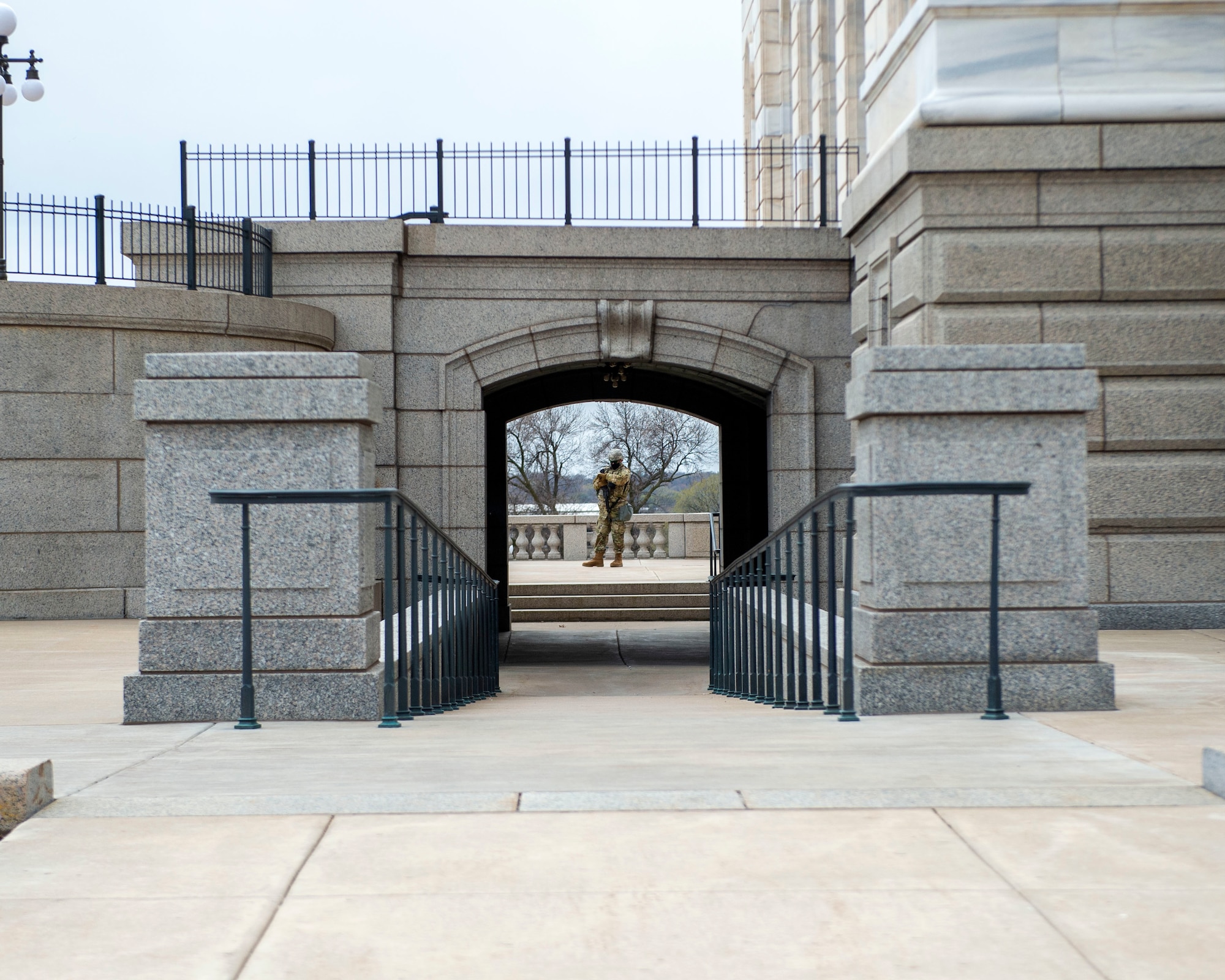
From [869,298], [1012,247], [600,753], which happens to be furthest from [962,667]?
[869,298]

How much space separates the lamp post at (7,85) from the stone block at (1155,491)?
10.1 m

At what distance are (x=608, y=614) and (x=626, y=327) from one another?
18.0 ft

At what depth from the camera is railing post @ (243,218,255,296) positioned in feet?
39.2

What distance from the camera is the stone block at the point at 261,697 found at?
209 inches

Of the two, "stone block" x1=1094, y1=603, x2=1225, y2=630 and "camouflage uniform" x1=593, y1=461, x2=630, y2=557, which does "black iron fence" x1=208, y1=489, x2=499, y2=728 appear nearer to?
"stone block" x1=1094, y1=603, x2=1225, y2=630

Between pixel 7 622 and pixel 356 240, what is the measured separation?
498 cm

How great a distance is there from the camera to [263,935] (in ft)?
8.02

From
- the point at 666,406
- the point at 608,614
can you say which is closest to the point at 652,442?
the point at 666,406

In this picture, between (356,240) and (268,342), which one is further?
(356,240)

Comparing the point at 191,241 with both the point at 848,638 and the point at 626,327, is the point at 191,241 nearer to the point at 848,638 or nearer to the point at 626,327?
the point at 626,327

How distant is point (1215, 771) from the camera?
341 cm

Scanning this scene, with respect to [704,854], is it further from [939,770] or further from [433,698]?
[433,698]

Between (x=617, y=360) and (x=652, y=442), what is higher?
(x=652, y=442)

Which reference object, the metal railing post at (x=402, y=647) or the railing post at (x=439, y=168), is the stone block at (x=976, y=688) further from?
the railing post at (x=439, y=168)
